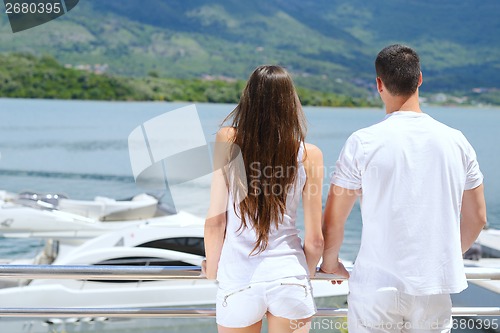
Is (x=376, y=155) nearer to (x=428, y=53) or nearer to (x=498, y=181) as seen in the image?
(x=498, y=181)

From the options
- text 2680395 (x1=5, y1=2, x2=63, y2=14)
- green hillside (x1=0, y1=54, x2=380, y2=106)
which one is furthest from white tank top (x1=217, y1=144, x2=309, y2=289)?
green hillside (x1=0, y1=54, x2=380, y2=106)

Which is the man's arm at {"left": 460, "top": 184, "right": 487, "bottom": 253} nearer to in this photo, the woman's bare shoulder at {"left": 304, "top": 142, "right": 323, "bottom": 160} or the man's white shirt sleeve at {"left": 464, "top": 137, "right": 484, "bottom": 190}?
the man's white shirt sleeve at {"left": 464, "top": 137, "right": 484, "bottom": 190}

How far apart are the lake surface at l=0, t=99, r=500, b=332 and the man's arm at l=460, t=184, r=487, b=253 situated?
1609 cm

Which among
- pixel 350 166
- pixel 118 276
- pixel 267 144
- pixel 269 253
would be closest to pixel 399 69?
pixel 350 166

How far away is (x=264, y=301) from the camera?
77.3 inches

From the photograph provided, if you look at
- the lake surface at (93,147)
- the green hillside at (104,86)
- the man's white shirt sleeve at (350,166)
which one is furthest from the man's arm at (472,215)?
the green hillside at (104,86)

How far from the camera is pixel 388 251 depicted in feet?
6.24

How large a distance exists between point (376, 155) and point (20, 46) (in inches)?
3494

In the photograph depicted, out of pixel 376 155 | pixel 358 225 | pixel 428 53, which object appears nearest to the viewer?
pixel 376 155

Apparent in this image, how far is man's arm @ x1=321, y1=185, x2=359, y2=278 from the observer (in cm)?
195

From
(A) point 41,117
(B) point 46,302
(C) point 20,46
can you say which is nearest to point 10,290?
(B) point 46,302

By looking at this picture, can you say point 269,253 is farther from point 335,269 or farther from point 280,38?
point 280,38

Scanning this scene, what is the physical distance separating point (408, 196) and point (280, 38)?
10120 cm

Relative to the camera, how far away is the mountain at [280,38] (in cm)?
8169
